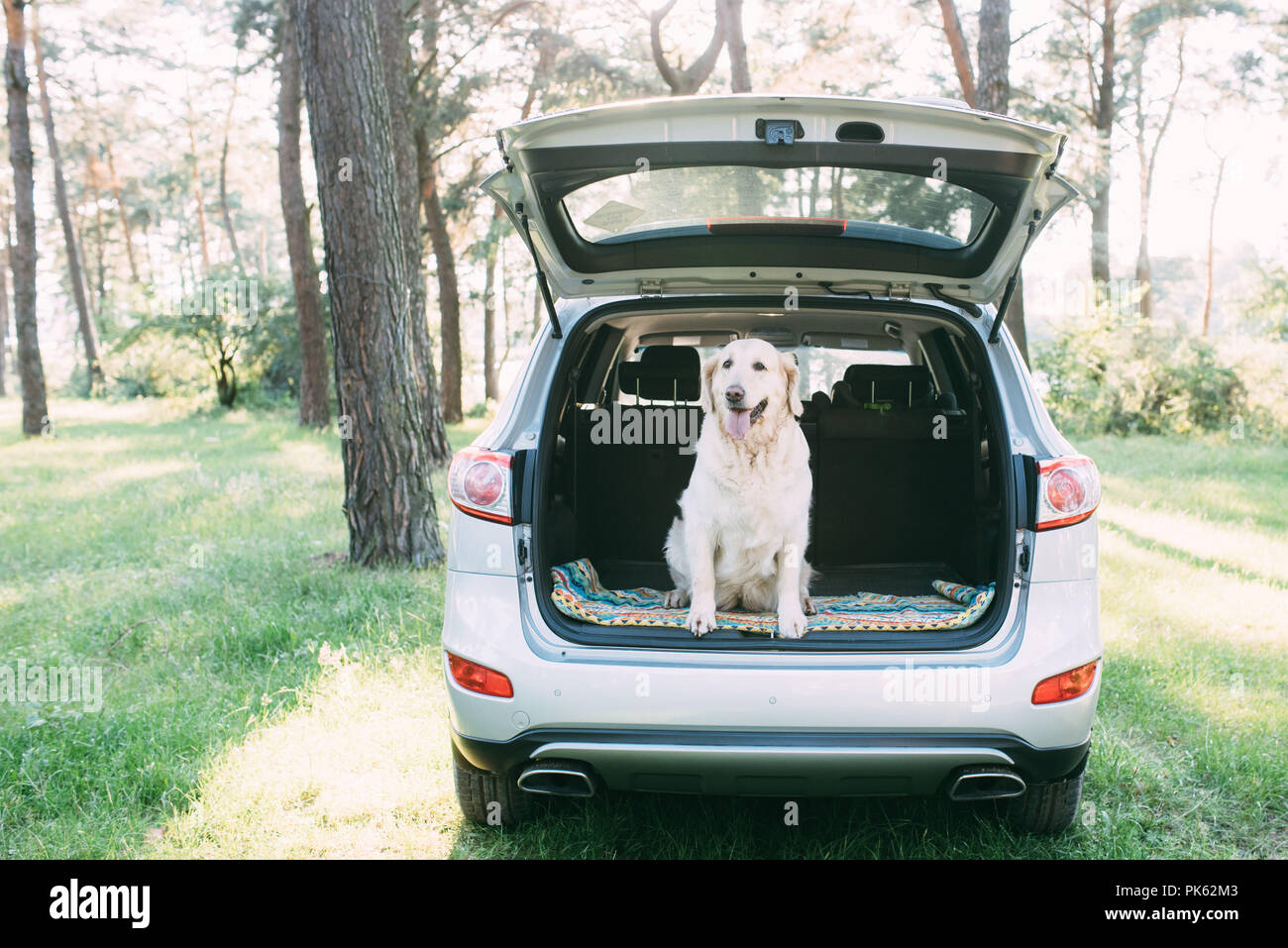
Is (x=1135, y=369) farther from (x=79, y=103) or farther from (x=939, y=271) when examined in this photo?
(x=79, y=103)

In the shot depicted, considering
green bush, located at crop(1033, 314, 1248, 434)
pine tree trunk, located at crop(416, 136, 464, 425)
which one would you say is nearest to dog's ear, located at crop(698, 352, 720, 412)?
pine tree trunk, located at crop(416, 136, 464, 425)

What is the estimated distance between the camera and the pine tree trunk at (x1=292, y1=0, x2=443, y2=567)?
17.1ft

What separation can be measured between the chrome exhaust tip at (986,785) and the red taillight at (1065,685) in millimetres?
208

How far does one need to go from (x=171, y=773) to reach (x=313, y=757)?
1.54ft

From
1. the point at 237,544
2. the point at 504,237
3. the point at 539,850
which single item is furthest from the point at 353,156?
the point at 504,237

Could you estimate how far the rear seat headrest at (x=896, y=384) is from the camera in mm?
3824

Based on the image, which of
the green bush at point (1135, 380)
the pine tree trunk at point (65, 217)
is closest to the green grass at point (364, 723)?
the green bush at point (1135, 380)

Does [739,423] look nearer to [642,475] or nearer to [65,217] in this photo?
[642,475]

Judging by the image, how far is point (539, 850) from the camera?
104 inches

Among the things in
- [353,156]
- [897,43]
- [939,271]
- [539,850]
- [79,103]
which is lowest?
[539,850]

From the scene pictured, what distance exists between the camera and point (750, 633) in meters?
2.57

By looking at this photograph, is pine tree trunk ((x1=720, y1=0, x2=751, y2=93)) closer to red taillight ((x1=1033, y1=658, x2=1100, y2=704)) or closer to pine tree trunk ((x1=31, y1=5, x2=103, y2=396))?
red taillight ((x1=1033, y1=658, x2=1100, y2=704))

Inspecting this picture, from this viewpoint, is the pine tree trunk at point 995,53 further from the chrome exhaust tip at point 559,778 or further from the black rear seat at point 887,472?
the chrome exhaust tip at point 559,778

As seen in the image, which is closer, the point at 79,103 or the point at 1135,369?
the point at 1135,369
